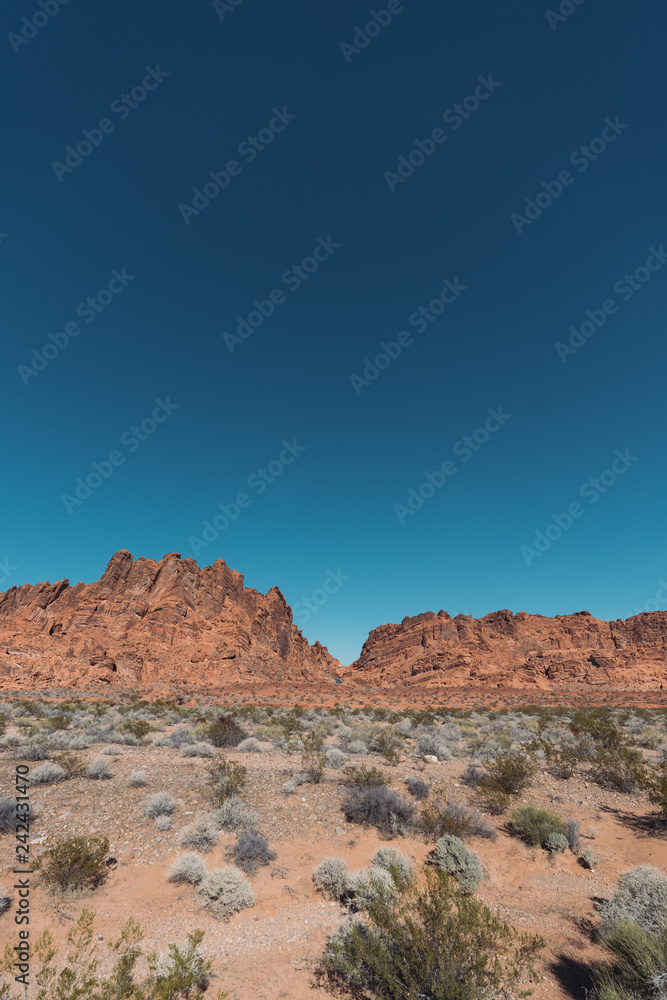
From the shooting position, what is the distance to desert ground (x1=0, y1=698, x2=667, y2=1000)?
4.85 meters

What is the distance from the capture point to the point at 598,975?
413cm

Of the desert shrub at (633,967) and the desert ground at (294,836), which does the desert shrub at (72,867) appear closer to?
the desert ground at (294,836)

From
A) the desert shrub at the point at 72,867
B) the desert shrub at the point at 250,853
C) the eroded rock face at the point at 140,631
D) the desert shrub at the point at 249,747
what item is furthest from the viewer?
the eroded rock face at the point at 140,631

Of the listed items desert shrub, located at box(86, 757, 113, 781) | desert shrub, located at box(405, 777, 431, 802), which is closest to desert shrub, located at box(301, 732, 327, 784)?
desert shrub, located at box(405, 777, 431, 802)

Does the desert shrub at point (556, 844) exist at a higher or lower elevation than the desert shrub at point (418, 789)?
lower

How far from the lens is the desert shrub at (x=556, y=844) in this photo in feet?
23.2

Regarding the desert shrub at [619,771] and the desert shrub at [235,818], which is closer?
the desert shrub at [235,818]

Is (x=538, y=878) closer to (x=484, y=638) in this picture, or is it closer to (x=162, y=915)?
(x=162, y=915)

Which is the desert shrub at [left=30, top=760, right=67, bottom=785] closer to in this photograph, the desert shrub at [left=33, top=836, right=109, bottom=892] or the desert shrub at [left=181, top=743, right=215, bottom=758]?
the desert shrub at [left=181, top=743, right=215, bottom=758]

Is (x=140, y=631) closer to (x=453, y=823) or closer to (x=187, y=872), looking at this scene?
(x=187, y=872)

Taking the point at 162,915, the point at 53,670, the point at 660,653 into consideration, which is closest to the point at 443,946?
the point at 162,915

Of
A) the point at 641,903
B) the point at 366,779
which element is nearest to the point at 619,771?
the point at 366,779

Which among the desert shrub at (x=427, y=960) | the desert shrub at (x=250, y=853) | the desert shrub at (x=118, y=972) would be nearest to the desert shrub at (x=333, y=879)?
the desert shrub at (x=250, y=853)

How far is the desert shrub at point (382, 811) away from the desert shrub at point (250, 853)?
78.5 inches
